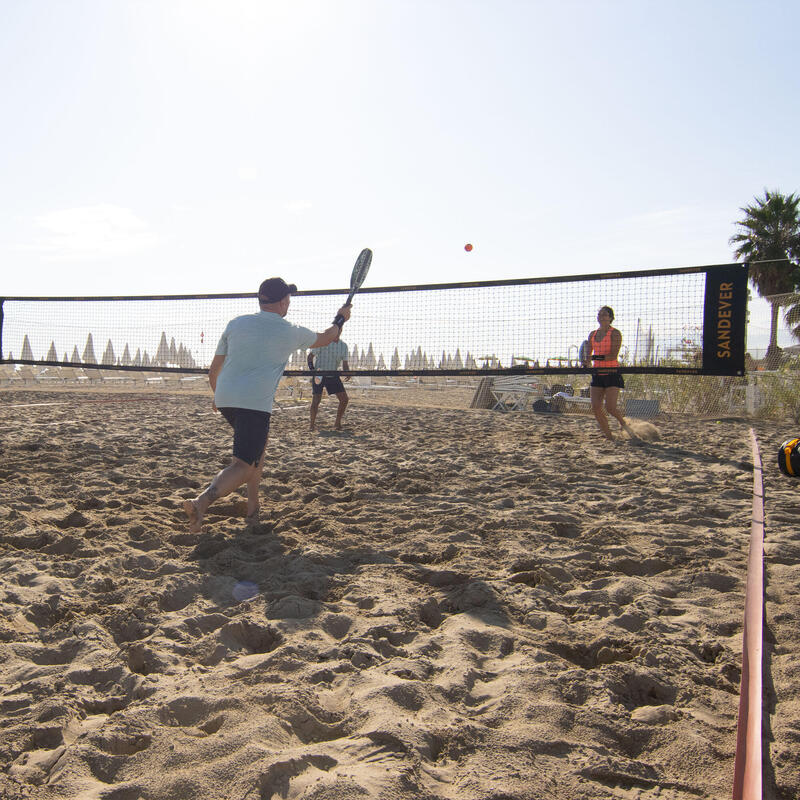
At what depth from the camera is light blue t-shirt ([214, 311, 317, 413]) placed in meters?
4.11

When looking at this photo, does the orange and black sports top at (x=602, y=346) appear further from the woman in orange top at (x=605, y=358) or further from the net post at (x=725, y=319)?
the net post at (x=725, y=319)

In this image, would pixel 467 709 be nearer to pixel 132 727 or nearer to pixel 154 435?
pixel 132 727

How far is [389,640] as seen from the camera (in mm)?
2510

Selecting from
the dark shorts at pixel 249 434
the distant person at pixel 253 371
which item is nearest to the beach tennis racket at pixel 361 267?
the distant person at pixel 253 371

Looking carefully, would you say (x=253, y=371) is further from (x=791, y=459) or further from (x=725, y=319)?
(x=725, y=319)

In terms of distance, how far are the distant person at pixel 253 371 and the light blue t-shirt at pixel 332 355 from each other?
15.4 feet

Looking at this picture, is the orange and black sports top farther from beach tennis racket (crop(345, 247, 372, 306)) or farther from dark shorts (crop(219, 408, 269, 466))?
dark shorts (crop(219, 408, 269, 466))

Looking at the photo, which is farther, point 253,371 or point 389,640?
point 253,371

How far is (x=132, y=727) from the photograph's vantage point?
1.90 m

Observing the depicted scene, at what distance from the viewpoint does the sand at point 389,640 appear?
1.73 m

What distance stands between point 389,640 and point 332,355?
695 cm

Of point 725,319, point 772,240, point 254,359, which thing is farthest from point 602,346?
point 772,240

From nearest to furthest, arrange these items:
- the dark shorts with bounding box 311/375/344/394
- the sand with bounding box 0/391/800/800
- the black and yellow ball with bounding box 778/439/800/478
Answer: the sand with bounding box 0/391/800/800 → the black and yellow ball with bounding box 778/439/800/478 → the dark shorts with bounding box 311/375/344/394

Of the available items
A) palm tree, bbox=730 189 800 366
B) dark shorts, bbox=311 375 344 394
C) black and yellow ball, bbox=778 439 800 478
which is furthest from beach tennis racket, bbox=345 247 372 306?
palm tree, bbox=730 189 800 366
